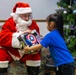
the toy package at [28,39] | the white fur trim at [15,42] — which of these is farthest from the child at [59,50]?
the white fur trim at [15,42]

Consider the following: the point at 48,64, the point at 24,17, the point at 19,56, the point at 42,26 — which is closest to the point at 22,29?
the point at 24,17

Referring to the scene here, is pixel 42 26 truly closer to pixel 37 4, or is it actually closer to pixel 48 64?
pixel 37 4

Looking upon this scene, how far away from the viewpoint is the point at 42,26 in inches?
155

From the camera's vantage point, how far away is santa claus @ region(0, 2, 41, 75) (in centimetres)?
275

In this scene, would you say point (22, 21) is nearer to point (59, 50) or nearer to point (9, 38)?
point (9, 38)

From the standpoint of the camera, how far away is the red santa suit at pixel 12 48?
2.75 metres

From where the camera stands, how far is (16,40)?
273 cm

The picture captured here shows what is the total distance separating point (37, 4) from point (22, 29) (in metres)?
1.20

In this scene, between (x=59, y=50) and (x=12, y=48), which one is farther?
(x=12, y=48)

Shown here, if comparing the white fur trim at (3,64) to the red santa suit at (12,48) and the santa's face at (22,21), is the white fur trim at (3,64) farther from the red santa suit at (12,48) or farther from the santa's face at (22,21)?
the santa's face at (22,21)

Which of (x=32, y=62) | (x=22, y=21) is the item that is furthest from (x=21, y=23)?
(x=32, y=62)

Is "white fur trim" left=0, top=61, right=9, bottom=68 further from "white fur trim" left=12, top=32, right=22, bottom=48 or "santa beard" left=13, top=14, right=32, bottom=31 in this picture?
"santa beard" left=13, top=14, right=32, bottom=31

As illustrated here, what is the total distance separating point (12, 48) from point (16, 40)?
0.14 metres

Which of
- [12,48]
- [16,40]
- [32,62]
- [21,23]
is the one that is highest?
[21,23]
